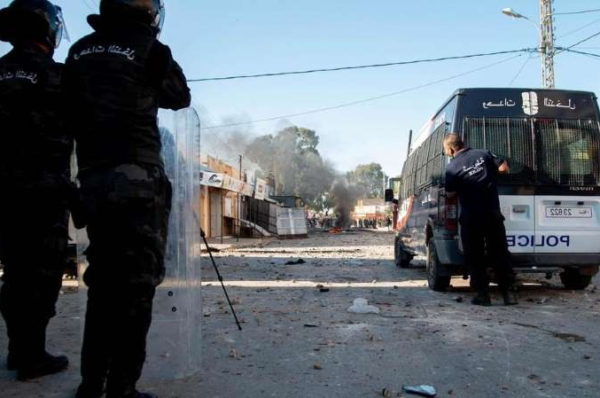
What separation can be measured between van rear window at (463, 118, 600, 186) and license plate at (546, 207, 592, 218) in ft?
0.96

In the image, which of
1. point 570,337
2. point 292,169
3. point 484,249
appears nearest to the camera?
point 570,337

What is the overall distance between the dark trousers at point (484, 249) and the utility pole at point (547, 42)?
15.8 meters

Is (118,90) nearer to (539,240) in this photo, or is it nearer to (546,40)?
(539,240)

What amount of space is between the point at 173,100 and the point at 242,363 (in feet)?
5.84

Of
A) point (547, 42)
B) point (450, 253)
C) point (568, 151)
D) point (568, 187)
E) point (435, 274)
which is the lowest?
point (435, 274)

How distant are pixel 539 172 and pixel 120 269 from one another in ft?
17.9

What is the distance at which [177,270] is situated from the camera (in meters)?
3.25

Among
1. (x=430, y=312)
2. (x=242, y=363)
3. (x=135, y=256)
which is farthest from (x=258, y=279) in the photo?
(x=135, y=256)

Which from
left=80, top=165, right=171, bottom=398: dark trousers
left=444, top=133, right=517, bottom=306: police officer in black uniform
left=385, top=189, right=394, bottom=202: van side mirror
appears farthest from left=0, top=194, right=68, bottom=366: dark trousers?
left=385, top=189, right=394, bottom=202: van side mirror

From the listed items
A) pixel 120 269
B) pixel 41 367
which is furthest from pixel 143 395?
pixel 41 367

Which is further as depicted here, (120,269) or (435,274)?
(435,274)

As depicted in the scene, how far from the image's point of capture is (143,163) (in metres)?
2.62

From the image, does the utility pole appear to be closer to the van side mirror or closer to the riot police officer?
the van side mirror

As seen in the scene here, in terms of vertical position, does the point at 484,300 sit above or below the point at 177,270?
below
